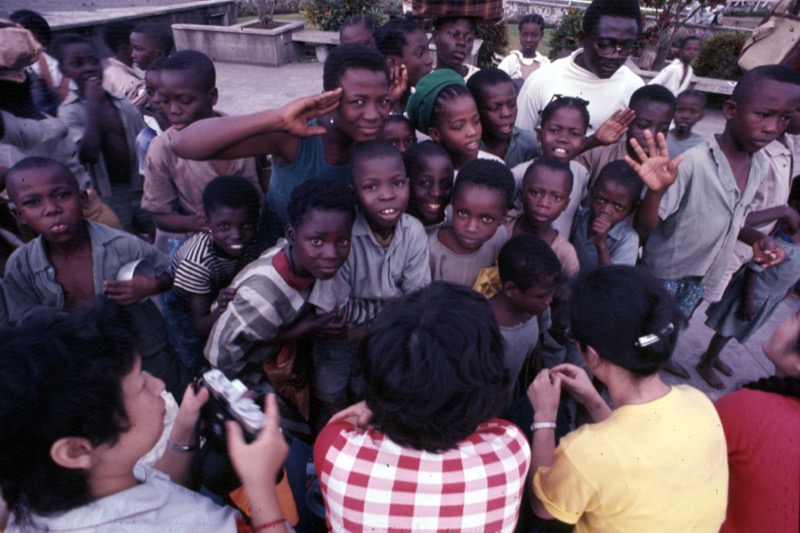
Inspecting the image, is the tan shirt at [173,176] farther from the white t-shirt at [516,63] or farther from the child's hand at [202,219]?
the white t-shirt at [516,63]

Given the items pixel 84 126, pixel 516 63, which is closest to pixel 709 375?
pixel 516 63

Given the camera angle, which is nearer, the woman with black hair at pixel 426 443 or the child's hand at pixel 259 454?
the woman with black hair at pixel 426 443

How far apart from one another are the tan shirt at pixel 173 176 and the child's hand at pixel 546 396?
1884mm

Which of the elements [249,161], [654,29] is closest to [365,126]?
[249,161]

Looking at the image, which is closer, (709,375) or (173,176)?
(173,176)

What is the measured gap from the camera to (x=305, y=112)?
7.10ft

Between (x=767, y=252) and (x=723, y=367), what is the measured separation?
1.09m

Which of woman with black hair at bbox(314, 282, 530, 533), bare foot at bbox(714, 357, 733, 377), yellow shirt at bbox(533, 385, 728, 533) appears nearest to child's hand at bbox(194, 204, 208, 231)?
woman with black hair at bbox(314, 282, 530, 533)

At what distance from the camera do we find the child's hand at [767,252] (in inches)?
111

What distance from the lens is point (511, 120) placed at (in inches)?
120

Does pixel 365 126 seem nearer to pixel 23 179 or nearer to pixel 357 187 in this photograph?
pixel 357 187

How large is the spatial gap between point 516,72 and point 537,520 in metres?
5.09

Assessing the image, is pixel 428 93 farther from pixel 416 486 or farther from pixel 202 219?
pixel 416 486

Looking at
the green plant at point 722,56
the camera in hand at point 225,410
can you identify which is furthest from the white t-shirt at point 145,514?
the green plant at point 722,56
